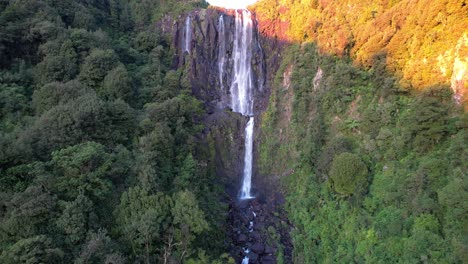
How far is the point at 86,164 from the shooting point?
66.4ft

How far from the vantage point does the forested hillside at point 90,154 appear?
17.4m

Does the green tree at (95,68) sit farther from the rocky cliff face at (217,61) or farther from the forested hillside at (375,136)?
the forested hillside at (375,136)

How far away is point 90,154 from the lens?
65.3 feet

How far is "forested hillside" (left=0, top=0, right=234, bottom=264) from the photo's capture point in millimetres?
17438

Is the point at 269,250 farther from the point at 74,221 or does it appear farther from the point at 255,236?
the point at 74,221

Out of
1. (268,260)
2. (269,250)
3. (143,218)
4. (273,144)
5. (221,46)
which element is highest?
(221,46)

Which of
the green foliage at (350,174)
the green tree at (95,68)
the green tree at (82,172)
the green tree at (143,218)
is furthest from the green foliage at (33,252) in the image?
the green foliage at (350,174)

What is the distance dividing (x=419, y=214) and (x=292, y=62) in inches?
819

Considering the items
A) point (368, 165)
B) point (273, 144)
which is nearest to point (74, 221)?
point (368, 165)

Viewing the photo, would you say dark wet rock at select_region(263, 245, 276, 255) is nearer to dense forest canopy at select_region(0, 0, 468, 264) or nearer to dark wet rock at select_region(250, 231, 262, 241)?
dense forest canopy at select_region(0, 0, 468, 264)

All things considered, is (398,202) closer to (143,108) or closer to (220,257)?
(220,257)

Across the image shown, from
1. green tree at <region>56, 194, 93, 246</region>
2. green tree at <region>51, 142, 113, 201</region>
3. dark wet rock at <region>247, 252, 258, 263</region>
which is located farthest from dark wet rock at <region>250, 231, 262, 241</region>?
green tree at <region>56, 194, 93, 246</region>

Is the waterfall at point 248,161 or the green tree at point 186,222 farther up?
the waterfall at point 248,161

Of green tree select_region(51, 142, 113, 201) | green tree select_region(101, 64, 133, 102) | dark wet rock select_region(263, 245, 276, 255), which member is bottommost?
dark wet rock select_region(263, 245, 276, 255)
